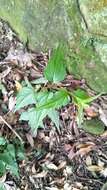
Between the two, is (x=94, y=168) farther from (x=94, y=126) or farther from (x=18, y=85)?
(x=18, y=85)

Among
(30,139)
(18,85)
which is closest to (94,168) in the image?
(30,139)

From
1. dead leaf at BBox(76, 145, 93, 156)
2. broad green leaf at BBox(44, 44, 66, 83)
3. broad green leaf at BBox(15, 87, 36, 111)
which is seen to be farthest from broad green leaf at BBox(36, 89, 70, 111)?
dead leaf at BBox(76, 145, 93, 156)

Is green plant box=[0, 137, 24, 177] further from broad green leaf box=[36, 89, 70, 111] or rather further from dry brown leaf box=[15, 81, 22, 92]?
broad green leaf box=[36, 89, 70, 111]

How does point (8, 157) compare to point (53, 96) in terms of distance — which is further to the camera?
point (8, 157)

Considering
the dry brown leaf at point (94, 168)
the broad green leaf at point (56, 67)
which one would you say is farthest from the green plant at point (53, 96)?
the dry brown leaf at point (94, 168)

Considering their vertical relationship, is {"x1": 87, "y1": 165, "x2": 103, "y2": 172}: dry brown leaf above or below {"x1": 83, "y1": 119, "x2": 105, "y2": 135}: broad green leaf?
below

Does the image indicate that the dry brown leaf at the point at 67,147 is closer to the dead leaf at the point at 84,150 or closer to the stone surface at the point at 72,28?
the dead leaf at the point at 84,150
